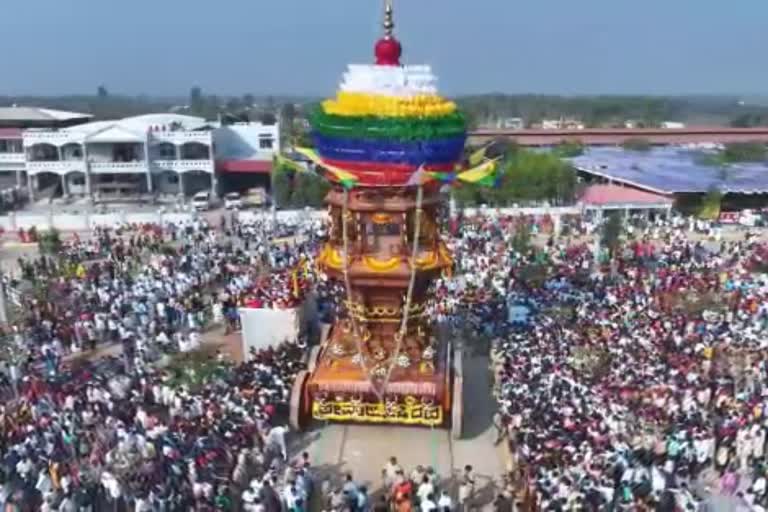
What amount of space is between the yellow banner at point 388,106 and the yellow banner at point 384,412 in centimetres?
489

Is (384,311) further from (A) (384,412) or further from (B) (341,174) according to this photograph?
(B) (341,174)

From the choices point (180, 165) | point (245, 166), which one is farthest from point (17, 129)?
point (245, 166)

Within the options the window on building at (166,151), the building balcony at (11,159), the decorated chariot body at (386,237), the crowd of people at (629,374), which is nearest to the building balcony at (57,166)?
the building balcony at (11,159)

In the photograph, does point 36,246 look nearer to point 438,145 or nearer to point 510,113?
point 438,145

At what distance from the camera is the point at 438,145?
12.9 m

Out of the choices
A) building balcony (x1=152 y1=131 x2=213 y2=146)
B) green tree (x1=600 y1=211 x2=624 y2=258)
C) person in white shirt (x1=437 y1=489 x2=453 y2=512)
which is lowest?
person in white shirt (x1=437 y1=489 x2=453 y2=512)

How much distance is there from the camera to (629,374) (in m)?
14.4

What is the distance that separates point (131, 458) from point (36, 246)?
21965 mm

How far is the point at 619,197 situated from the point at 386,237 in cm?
2280

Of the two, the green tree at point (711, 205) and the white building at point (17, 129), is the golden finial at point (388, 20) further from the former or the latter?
the white building at point (17, 129)

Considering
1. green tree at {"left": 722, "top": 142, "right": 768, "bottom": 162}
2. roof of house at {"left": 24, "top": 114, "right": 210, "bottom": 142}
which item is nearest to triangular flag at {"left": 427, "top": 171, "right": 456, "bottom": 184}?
roof of house at {"left": 24, "top": 114, "right": 210, "bottom": 142}

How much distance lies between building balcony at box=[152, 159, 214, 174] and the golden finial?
33.2 m

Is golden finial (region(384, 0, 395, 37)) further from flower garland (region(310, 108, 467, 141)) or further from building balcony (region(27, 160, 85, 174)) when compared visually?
building balcony (region(27, 160, 85, 174))

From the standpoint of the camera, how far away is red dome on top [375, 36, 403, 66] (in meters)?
13.3
